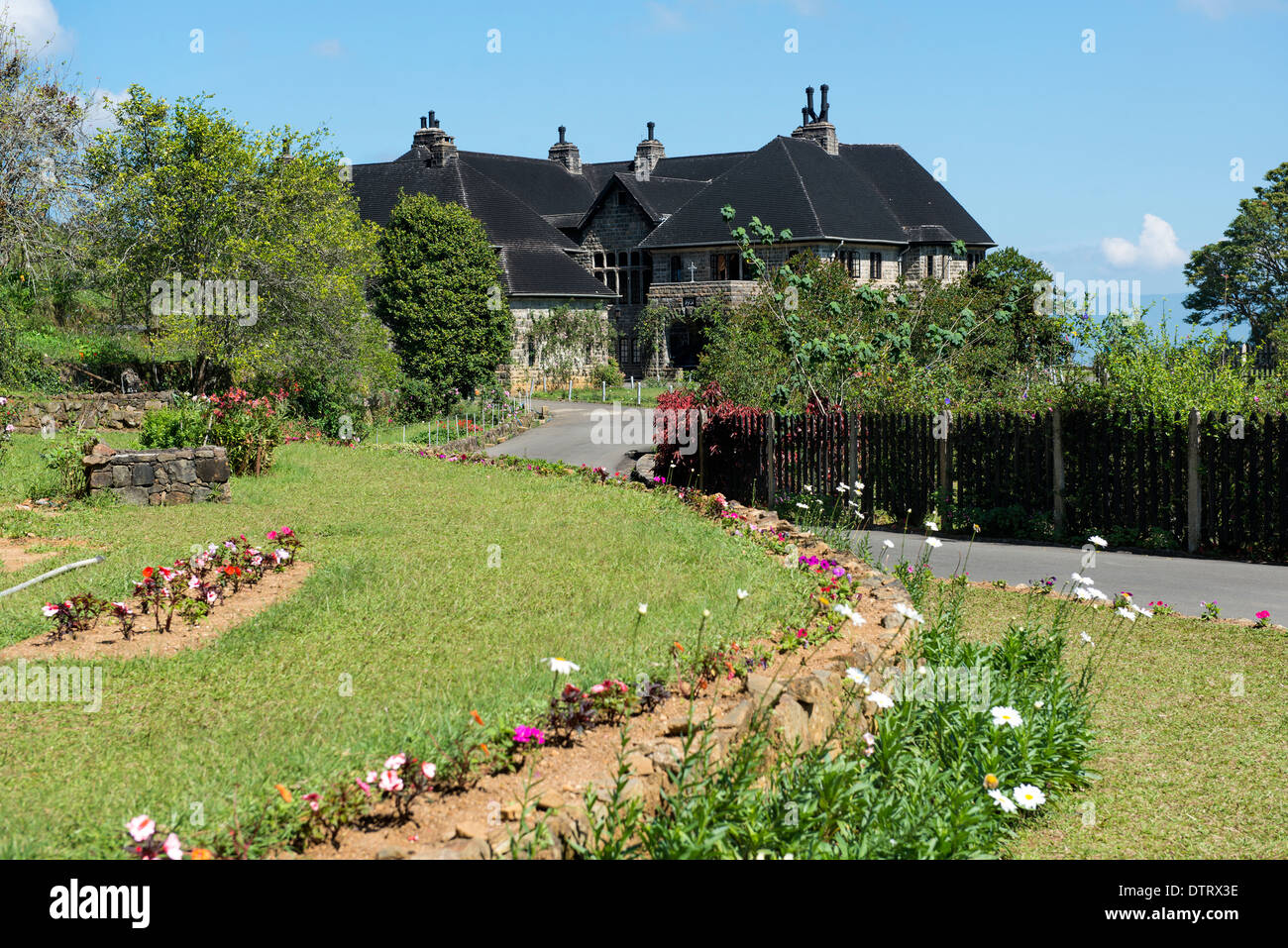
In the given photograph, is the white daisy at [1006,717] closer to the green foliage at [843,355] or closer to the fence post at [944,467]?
the fence post at [944,467]

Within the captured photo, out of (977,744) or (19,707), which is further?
(19,707)

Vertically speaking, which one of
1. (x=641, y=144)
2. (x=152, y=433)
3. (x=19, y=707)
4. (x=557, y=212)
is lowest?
(x=19, y=707)

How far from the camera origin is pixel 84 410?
2238cm

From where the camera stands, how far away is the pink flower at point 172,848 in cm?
391

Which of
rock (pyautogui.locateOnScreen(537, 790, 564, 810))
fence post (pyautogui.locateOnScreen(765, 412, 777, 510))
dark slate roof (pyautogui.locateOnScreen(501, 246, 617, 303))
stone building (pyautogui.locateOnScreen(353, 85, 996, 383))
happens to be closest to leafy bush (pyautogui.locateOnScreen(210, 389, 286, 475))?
fence post (pyautogui.locateOnScreen(765, 412, 777, 510))

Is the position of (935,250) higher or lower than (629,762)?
higher

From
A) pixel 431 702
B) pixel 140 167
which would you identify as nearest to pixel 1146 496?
pixel 431 702

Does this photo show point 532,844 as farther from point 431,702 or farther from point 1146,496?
point 1146,496

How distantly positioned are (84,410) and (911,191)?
1792 inches

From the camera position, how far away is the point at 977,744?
243 inches

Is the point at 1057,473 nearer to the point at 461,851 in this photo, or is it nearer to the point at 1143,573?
the point at 1143,573

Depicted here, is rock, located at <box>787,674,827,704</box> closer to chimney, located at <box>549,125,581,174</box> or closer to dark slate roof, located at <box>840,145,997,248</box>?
dark slate roof, located at <box>840,145,997,248</box>

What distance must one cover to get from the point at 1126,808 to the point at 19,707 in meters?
6.53

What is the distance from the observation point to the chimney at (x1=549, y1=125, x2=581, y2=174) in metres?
63.4
